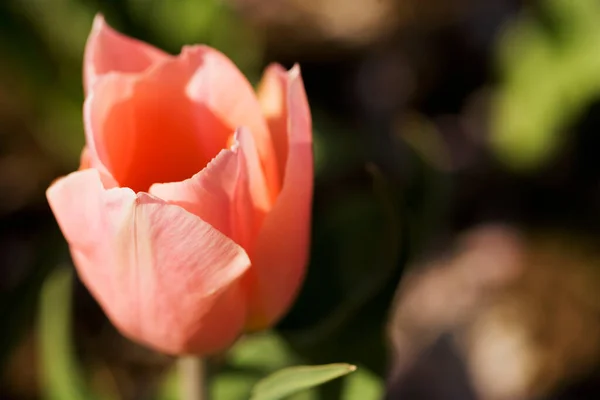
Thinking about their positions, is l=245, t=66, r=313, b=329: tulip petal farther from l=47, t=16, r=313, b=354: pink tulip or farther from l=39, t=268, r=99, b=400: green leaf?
l=39, t=268, r=99, b=400: green leaf

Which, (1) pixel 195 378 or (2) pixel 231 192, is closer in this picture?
(2) pixel 231 192

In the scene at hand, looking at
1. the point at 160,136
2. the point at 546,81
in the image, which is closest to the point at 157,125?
the point at 160,136

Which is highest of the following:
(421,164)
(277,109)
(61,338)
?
(277,109)

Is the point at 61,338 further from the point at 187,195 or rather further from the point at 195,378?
the point at 187,195

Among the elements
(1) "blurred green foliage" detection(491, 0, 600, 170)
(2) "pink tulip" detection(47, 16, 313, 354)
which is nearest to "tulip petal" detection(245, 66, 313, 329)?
(2) "pink tulip" detection(47, 16, 313, 354)

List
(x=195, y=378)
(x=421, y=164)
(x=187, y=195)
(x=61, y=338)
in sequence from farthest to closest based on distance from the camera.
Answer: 1. (x=421, y=164)
2. (x=61, y=338)
3. (x=195, y=378)
4. (x=187, y=195)

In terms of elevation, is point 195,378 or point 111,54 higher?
point 111,54

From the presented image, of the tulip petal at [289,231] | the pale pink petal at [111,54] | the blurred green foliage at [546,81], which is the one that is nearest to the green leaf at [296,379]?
the tulip petal at [289,231]

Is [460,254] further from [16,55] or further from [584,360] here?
[16,55]
